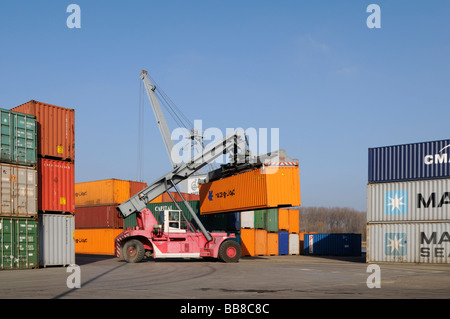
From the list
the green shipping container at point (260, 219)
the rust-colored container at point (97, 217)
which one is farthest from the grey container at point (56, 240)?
the green shipping container at point (260, 219)

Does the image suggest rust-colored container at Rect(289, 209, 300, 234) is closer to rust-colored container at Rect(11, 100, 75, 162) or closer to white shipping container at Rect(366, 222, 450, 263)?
white shipping container at Rect(366, 222, 450, 263)

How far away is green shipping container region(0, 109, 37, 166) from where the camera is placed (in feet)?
71.9

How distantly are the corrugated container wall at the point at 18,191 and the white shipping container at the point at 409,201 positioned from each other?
19276 mm

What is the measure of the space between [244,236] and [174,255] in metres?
12.4

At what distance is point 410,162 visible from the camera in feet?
94.6

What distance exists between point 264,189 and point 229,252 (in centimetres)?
460

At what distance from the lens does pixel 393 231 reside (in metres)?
29.1

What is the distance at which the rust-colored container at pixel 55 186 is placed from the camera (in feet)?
77.7

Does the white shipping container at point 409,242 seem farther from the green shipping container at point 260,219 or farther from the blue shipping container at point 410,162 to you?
the green shipping container at point 260,219

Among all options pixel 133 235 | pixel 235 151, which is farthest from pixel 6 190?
pixel 235 151

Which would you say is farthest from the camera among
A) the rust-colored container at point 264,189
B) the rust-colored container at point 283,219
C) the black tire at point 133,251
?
the rust-colored container at point 283,219

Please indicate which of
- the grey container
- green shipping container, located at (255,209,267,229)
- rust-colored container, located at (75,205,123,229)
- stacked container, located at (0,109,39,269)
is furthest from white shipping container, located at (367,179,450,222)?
rust-colored container, located at (75,205,123,229)

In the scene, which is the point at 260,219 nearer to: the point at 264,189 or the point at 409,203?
the point at 409,203

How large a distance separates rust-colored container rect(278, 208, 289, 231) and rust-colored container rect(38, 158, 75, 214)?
948 inches
